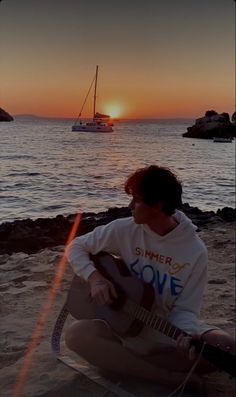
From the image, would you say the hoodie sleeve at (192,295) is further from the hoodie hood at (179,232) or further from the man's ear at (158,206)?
the man's ear at (158,206)

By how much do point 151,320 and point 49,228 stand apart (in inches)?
223

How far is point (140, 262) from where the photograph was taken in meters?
2.74

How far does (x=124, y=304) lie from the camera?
2664 millimetres

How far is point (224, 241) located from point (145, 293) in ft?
14.6

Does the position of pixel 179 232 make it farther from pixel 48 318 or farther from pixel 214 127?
pixel 214 127

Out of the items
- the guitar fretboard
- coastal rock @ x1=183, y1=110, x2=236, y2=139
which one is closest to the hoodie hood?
the guitar fretboard

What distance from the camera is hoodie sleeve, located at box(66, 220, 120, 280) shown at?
109 inches

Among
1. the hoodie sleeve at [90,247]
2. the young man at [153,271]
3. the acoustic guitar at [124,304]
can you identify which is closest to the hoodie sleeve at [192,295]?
the young man at [153,271]

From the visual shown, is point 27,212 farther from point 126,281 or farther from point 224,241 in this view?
point 126,281

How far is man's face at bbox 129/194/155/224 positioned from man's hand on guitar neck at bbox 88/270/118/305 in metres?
0.35

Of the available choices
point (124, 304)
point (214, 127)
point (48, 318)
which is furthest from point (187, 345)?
point (214, 127)

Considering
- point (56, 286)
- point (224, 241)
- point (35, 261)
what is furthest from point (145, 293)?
point (224, 241)

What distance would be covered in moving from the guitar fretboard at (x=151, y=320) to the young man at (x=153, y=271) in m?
0.05

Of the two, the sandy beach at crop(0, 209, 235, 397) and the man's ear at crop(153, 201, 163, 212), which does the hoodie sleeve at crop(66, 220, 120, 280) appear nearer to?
the man's ear at crop(153, 201, 163, 212)
